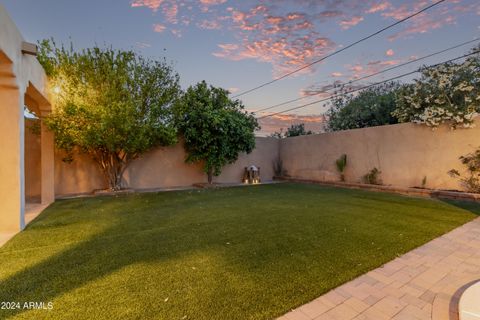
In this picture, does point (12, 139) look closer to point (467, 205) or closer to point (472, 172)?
point (467, 205)

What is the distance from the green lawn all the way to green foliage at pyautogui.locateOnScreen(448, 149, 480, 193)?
1712mm

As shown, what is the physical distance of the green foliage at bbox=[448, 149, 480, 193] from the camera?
6.65 metres

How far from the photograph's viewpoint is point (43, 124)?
6.64 m

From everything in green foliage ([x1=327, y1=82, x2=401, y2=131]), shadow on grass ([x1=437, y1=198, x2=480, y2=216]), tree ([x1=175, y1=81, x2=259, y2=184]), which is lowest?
shadow on grass ([x1=437, y1=198, x2=480, y2=216])

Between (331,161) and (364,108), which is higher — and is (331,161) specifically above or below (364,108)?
below

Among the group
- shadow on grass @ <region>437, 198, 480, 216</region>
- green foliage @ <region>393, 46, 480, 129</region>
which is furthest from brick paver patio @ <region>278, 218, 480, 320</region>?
green foliage @ <region>393, 46, 480, 129</region>

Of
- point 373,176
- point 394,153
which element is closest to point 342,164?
point 373,176

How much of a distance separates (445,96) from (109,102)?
1041 centimetres

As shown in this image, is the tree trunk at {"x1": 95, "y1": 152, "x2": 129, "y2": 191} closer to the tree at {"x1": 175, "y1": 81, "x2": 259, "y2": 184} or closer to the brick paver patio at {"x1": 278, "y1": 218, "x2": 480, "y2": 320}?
the tree at {"x1": 175, "y1": 81, "x2": 259, "y2": 184}

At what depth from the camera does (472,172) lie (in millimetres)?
6789

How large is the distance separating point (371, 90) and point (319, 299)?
1438 centimetres

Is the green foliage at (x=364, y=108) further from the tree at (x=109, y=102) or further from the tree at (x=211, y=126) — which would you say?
the tree at (x=109, y=102)

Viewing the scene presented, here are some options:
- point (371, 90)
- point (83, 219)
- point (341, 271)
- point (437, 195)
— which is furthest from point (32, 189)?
point (371, 90)

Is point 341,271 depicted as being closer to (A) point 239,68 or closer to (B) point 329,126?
(A) point 239,68
